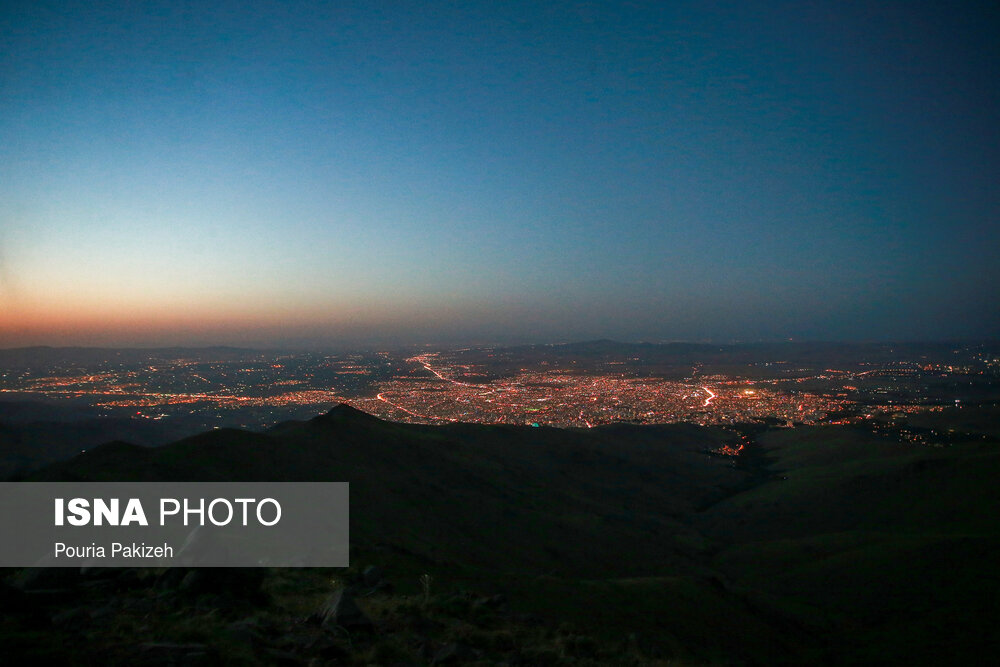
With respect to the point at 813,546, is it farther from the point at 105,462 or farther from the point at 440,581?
the point at 105,462

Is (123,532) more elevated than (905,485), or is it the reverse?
(123,532)

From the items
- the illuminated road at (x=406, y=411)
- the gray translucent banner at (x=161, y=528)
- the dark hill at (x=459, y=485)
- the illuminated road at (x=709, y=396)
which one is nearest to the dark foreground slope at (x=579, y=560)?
the dark hill at (x=459, y=485)

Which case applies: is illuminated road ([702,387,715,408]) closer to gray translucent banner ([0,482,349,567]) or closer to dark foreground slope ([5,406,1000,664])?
dark foreground slope ([5,406,1000,664])

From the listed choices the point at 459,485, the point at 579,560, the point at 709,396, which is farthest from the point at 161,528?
the point at 709,396

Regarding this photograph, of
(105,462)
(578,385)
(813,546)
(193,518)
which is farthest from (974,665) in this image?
(578,385)

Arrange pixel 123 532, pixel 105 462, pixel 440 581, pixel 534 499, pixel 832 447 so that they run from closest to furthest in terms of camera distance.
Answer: pixel 123 532 → pixel 440 581 → pixel 105 462 → pixel 534 499 → pixel 832 447

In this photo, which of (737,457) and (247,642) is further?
(737,457)

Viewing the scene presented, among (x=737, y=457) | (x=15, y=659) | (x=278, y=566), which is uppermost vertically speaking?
(x=15, y=659)
